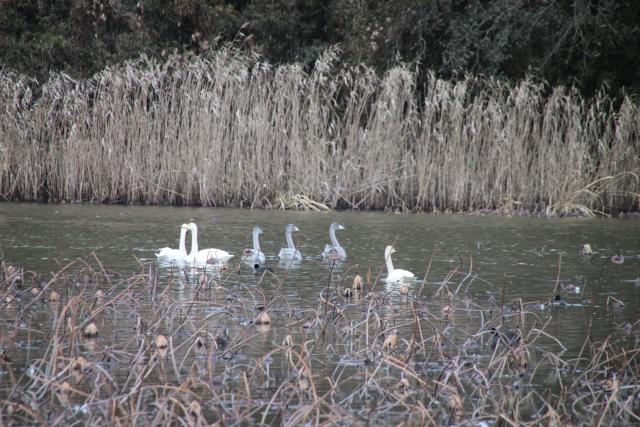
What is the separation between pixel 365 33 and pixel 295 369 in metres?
16.0

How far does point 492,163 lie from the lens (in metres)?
16.9

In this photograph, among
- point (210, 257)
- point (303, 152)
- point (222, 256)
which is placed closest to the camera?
point (210, 257)

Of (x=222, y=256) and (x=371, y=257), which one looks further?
(x=371, y=257)

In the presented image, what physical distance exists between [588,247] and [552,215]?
511 centimetres

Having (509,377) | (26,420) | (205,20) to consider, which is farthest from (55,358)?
(205,20)

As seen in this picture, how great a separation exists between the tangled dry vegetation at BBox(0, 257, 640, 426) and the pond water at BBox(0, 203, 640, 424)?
67mm

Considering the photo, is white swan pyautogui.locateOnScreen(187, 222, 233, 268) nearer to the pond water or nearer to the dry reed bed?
the pond water

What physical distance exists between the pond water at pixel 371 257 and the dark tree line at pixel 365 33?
4.41m

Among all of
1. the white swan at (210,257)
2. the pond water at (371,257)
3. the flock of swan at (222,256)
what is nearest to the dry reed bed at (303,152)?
the pond water at (371,257)

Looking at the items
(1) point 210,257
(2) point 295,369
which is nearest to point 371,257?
(1) point 210,257

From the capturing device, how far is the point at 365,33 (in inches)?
825

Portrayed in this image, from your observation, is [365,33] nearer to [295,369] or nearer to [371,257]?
[371,257]

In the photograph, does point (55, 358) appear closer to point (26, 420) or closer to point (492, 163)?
point (26, 420)

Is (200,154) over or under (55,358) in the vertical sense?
over
